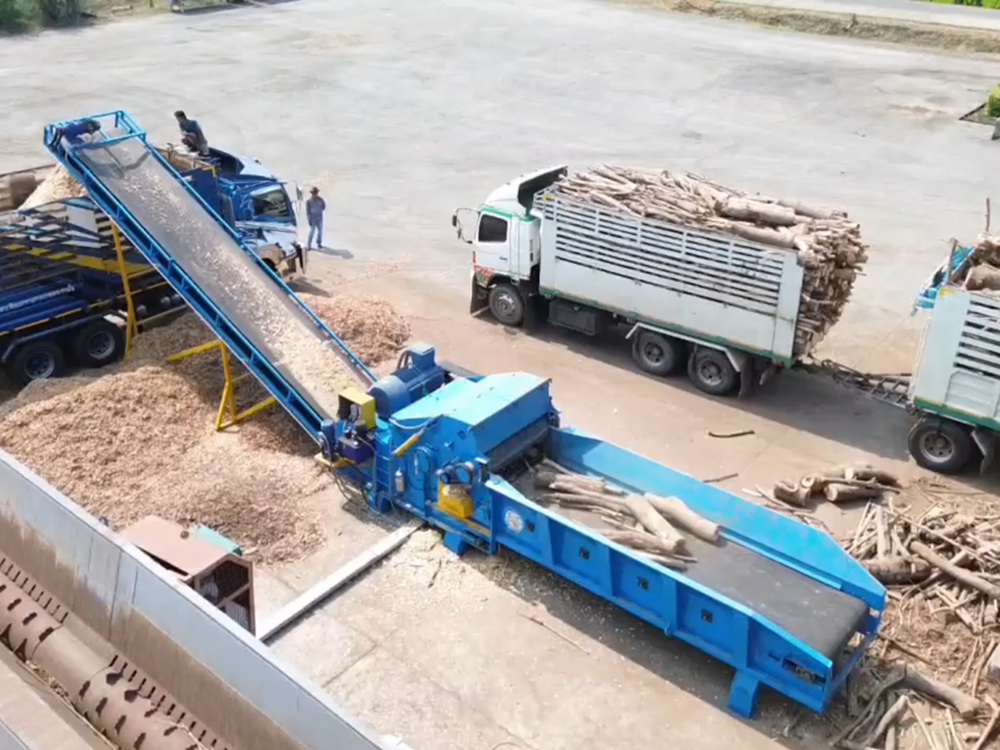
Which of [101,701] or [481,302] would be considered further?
[481,302]

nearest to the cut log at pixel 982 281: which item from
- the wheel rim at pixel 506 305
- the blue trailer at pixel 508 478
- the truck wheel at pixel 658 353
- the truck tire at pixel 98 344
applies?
the truck wheel at pixel 658 353

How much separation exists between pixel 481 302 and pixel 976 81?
25204mm

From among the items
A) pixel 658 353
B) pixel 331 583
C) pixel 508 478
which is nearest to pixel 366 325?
pixel 658 353

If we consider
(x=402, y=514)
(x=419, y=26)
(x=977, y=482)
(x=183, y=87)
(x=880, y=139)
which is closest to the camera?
(x=402, y=514)

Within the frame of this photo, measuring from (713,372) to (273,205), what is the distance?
375 inches

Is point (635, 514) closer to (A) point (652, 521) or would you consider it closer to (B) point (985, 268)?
(A) point (652, 521)

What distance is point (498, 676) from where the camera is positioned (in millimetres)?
10703

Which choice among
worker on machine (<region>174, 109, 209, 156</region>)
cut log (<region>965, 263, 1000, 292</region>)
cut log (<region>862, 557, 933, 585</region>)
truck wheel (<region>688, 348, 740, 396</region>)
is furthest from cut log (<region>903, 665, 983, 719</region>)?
worker on machine (<region>174, 109, 209, 156</region>)

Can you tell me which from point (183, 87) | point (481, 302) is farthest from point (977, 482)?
point (183, 87)

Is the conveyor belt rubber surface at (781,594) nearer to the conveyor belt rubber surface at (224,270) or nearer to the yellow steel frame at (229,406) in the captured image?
the conveyor belt rubber surface at (224,270)

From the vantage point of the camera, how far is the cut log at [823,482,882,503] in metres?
13.8

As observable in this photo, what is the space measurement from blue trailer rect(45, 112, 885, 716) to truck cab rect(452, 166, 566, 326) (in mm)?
4545

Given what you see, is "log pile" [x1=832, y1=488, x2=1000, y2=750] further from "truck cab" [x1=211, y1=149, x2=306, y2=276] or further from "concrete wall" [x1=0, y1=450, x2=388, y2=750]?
"truck cab" [x1=211, y1=149, x2=306, y2=276]

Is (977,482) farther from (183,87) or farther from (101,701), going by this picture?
(183,87)
